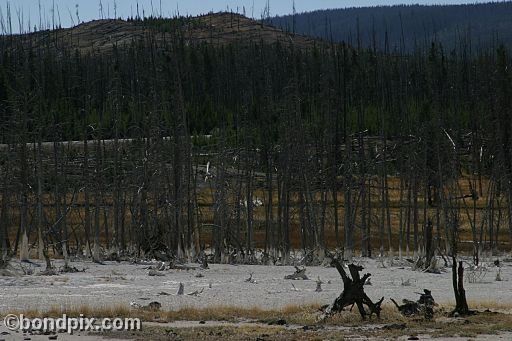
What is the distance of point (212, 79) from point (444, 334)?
→ 260 ft

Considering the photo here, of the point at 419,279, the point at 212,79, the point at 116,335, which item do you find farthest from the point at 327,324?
the point at 212,79

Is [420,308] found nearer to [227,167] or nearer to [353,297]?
[353,297]

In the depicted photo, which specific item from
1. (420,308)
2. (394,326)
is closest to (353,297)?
(394,326)

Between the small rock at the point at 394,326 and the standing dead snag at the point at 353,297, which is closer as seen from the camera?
the small rock at the point at 394,326

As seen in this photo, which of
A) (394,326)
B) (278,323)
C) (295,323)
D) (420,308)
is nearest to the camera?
(394,326)

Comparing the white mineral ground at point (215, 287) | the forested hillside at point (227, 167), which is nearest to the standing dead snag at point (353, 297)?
the white mineral ground at point (215, 287)

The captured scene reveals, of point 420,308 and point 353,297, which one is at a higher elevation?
point 353,297

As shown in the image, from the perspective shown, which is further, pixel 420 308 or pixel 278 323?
pixel 420 308

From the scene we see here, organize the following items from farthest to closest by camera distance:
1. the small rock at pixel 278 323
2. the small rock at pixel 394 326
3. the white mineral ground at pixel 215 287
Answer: the white mineral ground at pixel 215 287 → the small rock at pixel 278 323 → the small rock at pixel 394 326

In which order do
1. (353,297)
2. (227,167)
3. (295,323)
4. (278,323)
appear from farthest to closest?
(227,167) < (353,297) < (295,323) < (278,323)

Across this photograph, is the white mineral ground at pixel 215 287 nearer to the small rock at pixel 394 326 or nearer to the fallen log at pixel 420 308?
the small rock at pixel 394 326

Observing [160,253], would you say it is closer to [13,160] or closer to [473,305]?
[13,160]

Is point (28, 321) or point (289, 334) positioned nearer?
point (289, 334)

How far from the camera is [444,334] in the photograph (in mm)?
16547
